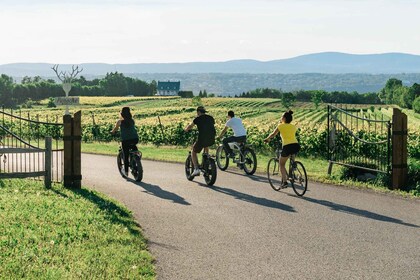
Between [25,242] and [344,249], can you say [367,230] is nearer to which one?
[344,249]

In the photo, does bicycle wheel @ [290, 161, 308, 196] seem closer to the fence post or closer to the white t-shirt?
the white t-shirt

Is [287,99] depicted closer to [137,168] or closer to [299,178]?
[137,168]

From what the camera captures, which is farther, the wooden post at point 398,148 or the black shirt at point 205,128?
the black shirt at point 205,128

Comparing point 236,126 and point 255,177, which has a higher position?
point 236,126

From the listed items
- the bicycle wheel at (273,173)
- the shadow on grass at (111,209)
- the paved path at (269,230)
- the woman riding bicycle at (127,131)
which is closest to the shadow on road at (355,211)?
the paved path at (269,230)

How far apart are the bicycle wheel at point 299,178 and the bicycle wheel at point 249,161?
3693 millimetres

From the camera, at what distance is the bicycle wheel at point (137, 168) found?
16.2 m

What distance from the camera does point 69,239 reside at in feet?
29.9

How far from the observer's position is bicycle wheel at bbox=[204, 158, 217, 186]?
15461 mm

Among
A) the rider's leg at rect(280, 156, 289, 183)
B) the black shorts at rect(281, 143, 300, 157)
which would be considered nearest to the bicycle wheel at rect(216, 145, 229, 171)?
the rider's leg at rect(280, 156, 289, 183)

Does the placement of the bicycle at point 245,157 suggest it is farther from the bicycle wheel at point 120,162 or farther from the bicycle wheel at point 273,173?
the bicycle wheel at point 120,162

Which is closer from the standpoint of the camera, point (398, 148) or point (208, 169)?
point (398, 148)

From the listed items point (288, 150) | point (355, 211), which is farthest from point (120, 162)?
point (355, 211)

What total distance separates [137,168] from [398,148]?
246 inches
